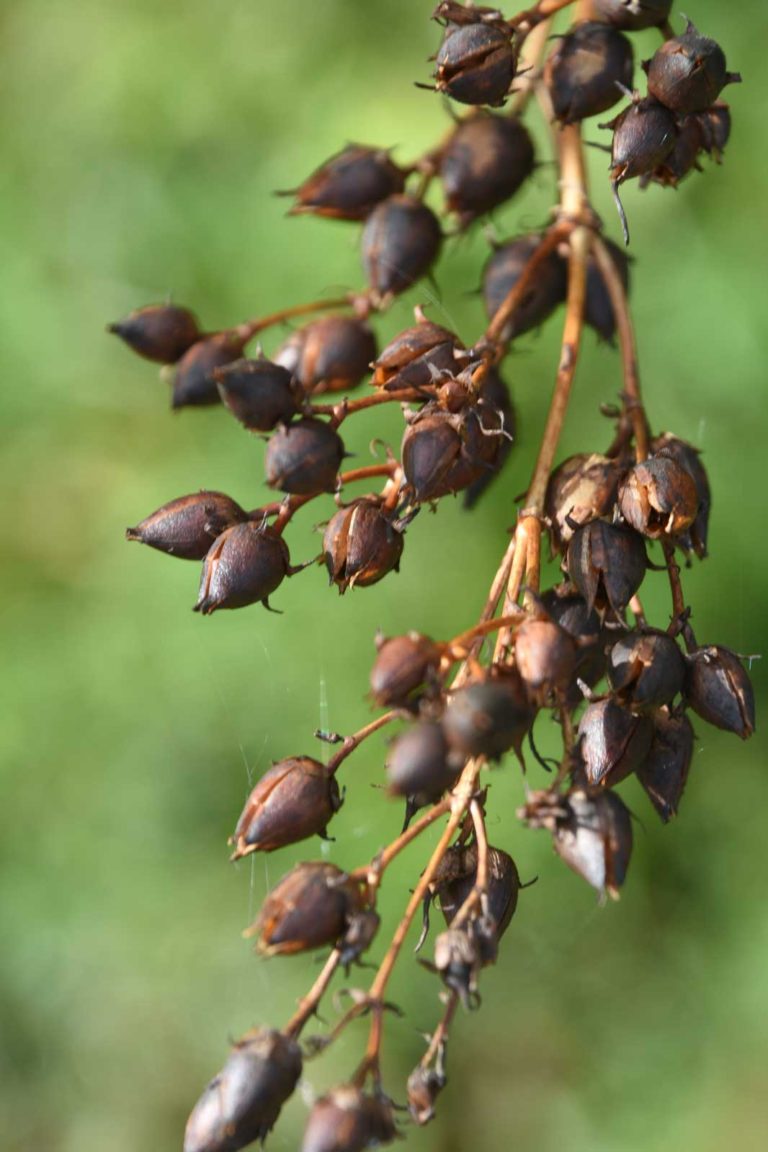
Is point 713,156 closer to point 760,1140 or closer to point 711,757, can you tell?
point 711,757

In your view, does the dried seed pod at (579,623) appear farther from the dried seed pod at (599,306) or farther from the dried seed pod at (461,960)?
the dried seed pod at (599,306)

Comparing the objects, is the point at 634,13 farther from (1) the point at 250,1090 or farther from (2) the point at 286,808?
(1) the point at 250,1090

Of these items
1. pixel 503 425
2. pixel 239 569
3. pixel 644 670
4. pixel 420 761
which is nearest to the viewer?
pixel 420 761

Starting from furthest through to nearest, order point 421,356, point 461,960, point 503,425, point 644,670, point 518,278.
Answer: point 518,278 < point 503,425 < point 421,356 < point 644,670 < point 461,960

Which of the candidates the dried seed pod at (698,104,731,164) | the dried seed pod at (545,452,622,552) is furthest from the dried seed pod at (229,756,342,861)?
the dried seed pod at (698,104,731,164)

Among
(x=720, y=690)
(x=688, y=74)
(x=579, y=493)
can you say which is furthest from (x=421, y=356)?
(x=720, y=690)

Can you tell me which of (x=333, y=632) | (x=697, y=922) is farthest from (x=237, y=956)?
(x=697, y=922)

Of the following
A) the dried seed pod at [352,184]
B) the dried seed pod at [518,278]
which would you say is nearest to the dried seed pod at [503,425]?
the dried seed pod at [518,278]

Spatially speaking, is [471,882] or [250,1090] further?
[471,882]
